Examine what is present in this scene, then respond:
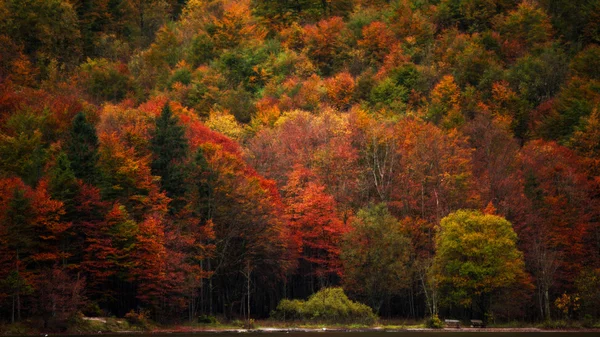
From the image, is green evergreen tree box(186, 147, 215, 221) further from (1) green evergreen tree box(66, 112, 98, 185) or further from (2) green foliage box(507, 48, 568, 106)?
(2) green foliage box(507, 48, 568, 106)

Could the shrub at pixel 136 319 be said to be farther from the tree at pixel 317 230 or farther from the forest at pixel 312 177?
the tree at pixel 317 230

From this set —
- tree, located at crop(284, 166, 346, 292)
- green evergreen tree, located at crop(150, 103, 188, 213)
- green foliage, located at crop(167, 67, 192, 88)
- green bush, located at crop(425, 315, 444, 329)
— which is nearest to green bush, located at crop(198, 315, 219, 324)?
green evergreen tree, located at crop(150, 103, 188, 213)

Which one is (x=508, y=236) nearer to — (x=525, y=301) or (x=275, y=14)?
(x=525, y=301)

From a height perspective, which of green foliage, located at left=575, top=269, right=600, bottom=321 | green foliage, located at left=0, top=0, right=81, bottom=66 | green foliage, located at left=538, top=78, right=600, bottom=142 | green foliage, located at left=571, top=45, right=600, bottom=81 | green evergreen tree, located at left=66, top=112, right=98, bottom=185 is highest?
green foliage, located at left=0, top=0, right=81, bottom=66

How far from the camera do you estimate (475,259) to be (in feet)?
251

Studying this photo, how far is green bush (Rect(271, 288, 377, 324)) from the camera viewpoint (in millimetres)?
76438

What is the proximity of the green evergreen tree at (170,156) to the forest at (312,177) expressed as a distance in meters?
0.18

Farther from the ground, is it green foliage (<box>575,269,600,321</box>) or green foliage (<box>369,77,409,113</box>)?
green foliage (<box>369,77,409,113</box>)

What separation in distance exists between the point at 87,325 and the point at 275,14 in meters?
104

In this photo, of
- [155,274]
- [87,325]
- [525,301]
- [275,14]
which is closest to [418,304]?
[525,301]

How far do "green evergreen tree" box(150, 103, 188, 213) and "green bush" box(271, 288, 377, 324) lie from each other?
52.5ft

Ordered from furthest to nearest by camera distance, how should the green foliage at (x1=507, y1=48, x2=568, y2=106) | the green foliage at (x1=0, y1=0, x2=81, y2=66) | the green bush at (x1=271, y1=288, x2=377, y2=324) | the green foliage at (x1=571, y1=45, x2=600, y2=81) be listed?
the green foliage at (x1=0, y1=0, x2=81, y2=66), the green foliage at (x1=507, y1=48, x2=568, y2=106), the green foliage at (x1=571, y1=45, x2=600, y2=81), the green bush at (x1=271, y1=288, x2=377, y2=324)

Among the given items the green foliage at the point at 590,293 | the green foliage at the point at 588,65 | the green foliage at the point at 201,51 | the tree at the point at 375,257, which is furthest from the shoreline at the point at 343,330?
the green foliage at the point at 201,51

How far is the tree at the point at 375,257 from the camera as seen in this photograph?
261 feet
